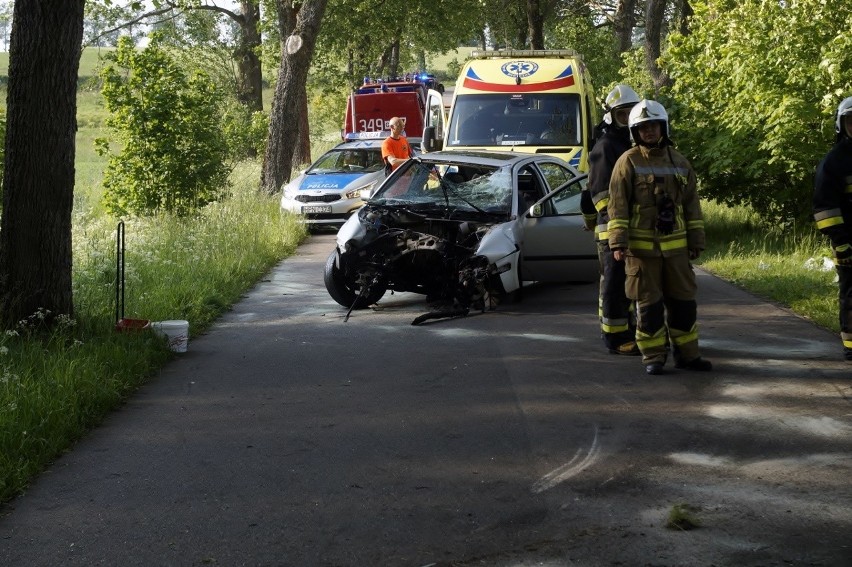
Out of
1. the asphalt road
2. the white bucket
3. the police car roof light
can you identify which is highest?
the police car roof light

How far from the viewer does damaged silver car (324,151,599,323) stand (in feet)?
37.5

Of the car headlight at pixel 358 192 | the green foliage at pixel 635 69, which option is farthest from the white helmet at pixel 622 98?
the green foliage at pixel 635 69

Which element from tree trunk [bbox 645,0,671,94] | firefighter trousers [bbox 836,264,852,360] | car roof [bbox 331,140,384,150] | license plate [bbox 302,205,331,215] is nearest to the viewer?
firefighter trousers [bbox 836,264,852,360]

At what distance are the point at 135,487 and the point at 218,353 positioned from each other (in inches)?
151

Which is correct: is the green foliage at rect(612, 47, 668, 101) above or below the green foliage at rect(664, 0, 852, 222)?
above

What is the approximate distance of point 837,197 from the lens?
877 centimetres

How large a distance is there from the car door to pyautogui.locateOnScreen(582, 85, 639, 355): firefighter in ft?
8.50

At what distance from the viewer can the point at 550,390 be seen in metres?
8.23

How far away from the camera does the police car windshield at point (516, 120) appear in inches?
722

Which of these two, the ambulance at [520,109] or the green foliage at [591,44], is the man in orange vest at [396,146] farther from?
the green foliage at [591,44]

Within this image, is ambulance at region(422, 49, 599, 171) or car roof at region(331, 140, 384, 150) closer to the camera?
ambulance at region(422, 49, 599, 171)

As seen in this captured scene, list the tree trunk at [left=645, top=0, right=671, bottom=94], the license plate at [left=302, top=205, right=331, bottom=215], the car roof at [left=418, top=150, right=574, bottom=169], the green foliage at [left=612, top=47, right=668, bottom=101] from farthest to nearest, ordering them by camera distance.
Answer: the green foliage at [left=612, top=47, right=668, bottom=101]
the tree trunk at [left=645, top=0, right=671, bottom=94]
the license plate at [left=302, top=205, right=331, bottom=215]
the car roof at [left=418, top=150, right=574, bottom=169]

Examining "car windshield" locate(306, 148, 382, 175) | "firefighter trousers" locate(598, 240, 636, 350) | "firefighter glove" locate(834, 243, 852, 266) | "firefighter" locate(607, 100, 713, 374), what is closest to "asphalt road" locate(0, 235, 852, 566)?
"firefighter trousers" locate(598, 240, 636, 350)

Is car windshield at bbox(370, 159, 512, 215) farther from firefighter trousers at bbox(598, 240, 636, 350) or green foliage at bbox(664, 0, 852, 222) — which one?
green foliage at bbox(664, 0, 852, 222)
